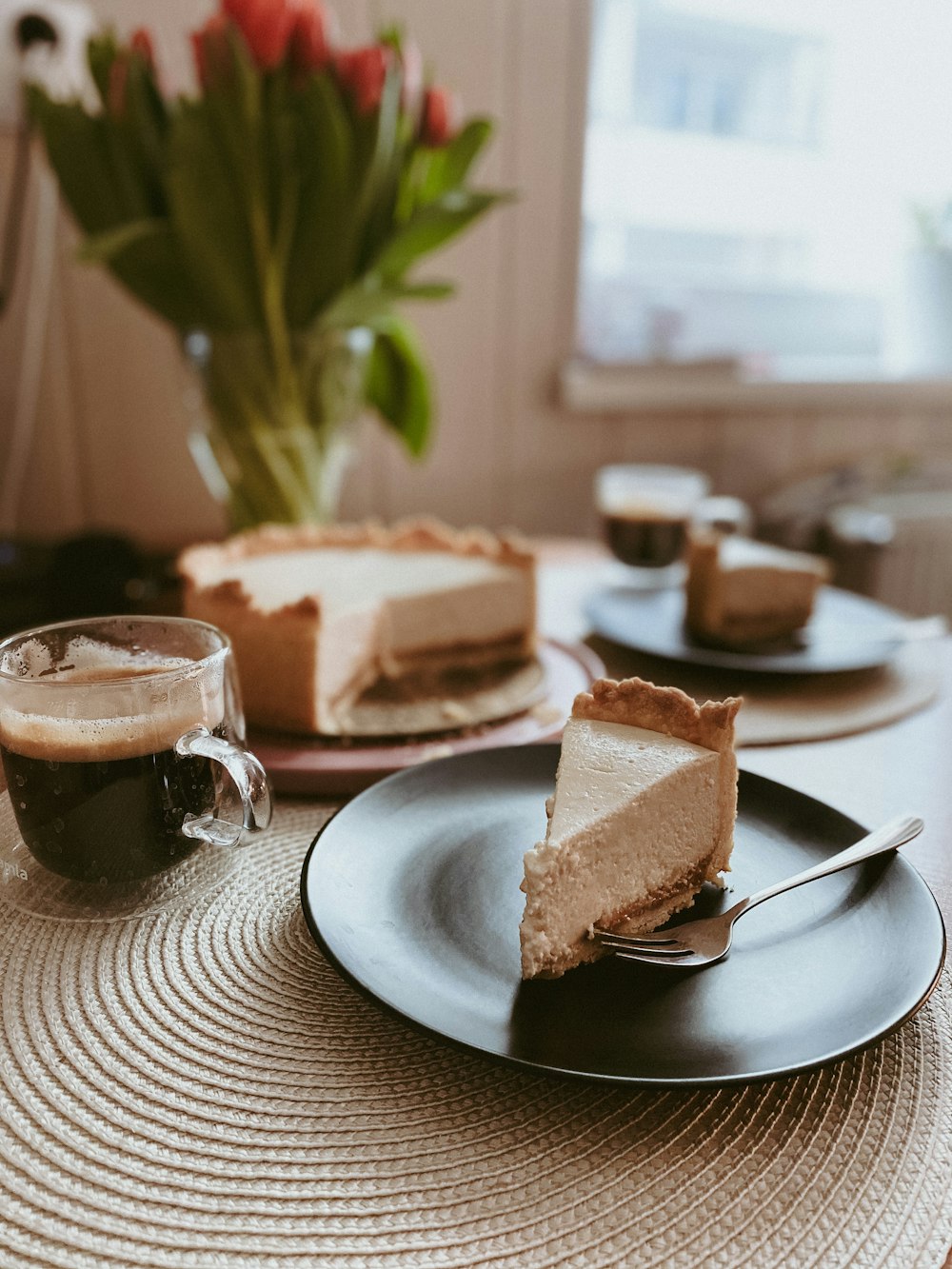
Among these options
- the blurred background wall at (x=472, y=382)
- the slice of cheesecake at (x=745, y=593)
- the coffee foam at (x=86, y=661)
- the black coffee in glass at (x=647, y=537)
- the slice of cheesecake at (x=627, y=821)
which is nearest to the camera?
the slice of cheesecake at (x=627, y=821)

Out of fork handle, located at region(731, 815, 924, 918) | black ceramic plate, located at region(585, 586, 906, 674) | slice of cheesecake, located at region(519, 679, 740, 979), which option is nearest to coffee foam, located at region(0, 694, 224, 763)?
slice of cheesecake, located at region(519, 679, 740, 979)

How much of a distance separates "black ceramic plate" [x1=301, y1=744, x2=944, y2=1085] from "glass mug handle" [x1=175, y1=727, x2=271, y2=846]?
5 cm

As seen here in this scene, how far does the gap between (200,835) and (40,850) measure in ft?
0.39

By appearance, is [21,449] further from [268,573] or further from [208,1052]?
[208,1052]

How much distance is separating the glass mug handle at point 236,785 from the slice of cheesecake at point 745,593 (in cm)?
76

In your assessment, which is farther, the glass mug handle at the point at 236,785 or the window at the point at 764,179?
the window at the point at 764,179

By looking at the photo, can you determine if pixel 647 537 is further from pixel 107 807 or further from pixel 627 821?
pixel 107 807

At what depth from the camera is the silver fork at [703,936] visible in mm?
596

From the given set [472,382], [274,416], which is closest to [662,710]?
[274,416]

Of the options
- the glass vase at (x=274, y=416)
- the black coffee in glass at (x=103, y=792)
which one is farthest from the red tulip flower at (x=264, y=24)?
the black coffee in glass at (x=103, y=792)

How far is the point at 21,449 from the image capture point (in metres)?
1.87

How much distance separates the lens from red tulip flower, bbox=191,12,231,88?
1.19 m

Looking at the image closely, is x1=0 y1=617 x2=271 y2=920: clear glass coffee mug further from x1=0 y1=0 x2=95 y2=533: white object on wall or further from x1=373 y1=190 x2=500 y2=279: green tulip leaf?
x1=0 y1=0 x2=95 y2=533: white object on wall

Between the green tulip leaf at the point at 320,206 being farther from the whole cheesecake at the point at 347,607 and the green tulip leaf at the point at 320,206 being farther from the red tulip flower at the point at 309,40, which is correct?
the whole cheesecake at the point at 347,607
